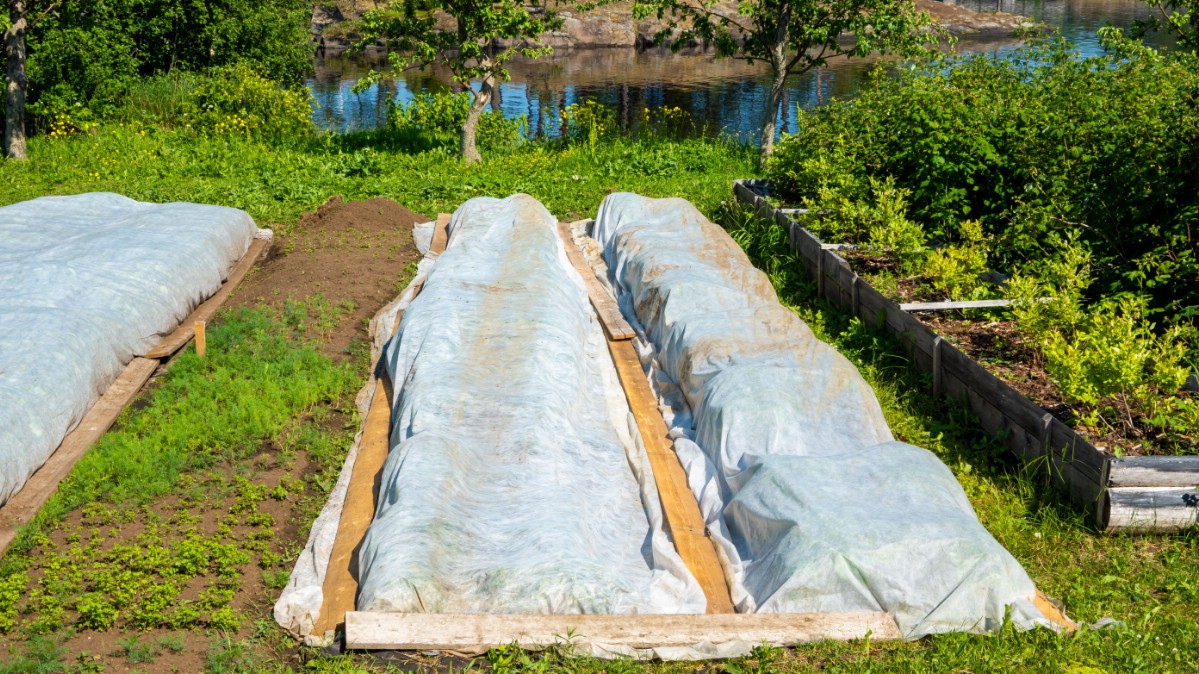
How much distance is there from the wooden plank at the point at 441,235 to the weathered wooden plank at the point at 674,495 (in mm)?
3383

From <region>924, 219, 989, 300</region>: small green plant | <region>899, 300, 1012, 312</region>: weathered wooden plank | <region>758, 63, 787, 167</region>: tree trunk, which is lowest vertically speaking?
<region>899, 300, 1012, 312</region>: weathered wooden plank

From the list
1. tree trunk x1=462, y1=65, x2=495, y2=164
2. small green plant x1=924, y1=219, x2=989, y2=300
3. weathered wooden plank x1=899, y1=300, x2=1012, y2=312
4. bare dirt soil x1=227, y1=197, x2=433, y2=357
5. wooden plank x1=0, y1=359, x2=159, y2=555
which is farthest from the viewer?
tree trunk x1=462, y1=65, x2=495, y2=164

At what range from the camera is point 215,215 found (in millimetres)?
9883

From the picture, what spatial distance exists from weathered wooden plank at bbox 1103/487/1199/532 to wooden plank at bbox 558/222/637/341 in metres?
3.64

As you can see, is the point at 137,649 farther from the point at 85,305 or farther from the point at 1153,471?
the point at 1153,471

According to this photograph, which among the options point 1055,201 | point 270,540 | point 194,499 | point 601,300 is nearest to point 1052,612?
point 270,540

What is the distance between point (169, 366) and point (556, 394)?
10.9ft

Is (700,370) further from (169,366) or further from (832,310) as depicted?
(169,366)

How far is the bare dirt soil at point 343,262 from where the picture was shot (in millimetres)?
8695

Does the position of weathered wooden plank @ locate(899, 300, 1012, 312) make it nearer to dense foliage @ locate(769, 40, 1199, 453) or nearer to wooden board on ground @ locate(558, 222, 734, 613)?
dense foliage @ locate(769, 40, 1199, 453)

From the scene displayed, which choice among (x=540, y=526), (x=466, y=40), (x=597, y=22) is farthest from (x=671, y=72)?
(x=540, y=526)

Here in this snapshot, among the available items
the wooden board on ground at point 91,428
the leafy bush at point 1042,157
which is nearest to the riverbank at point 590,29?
the leafy bush at point 1042,157

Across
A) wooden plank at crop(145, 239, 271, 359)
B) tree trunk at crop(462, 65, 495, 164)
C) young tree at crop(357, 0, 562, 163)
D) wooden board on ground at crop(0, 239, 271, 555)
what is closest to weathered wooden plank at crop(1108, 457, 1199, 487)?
wooden board on ground at crop(0, 239, 271, 555)

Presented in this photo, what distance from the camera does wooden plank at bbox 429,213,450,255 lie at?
10.1m
